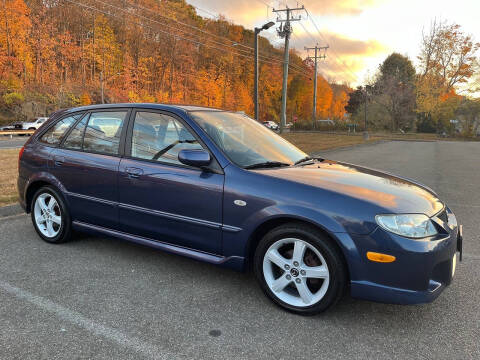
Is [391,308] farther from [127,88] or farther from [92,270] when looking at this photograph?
[127,88]

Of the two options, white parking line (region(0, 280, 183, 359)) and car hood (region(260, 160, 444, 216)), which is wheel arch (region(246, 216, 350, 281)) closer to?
car hood (region(260, 160, 444, 216))

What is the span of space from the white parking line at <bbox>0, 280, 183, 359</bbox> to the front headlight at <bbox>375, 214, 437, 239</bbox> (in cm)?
161

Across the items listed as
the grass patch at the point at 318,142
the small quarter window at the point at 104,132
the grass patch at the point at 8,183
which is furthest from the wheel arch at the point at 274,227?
the grass patch at the point at 318,142

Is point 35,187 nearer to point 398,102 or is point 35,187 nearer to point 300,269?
point 300,269

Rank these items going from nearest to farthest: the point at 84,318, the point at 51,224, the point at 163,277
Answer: the point at 84,318
the point at 163,277
the point at 51,224

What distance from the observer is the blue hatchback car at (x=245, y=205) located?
Result: 97.0 inches

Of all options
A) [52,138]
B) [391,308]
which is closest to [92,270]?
[52,138]

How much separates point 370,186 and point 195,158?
143 centimetres

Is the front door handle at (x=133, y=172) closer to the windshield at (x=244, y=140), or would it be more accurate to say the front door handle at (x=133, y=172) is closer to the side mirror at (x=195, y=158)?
the side mirror at (x=195, y=158)

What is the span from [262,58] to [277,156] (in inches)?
2729

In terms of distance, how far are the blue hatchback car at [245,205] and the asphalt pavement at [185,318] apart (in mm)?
266

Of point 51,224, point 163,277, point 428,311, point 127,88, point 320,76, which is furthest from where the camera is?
point 320,76

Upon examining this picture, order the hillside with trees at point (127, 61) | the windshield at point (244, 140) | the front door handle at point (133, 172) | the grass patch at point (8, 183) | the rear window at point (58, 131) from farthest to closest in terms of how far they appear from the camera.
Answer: the hillside with trees at point (127, 61) < the grass patch at point (8, 183) < the rear window at point (58, 131) < the front door handle at point (133, 172) < the windshield at point (244, 140)

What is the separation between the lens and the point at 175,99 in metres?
58.7
